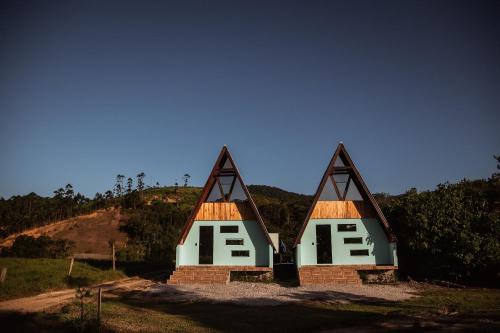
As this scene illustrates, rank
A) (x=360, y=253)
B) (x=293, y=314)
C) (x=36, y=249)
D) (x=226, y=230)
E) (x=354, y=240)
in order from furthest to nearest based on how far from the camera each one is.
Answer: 1. (x=36, y=249)
2. (x=226, y=230)
3. (x=354, y=240)
4. (x=360, y=253)
5. (x=293, y=314)

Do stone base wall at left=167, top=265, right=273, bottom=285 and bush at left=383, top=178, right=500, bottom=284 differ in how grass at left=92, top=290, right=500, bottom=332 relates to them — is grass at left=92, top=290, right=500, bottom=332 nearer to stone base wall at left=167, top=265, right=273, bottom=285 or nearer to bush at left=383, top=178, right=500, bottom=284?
bush at left=383, top=178, right=500, bottom=284

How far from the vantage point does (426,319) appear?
1077cm

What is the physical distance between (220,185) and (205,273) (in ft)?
19.6

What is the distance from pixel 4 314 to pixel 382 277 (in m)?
19.8

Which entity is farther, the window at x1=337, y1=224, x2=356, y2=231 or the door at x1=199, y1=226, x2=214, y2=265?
the door at x1=199, y1=226, x2=214, y2=265

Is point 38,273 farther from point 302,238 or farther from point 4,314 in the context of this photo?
point 302,238

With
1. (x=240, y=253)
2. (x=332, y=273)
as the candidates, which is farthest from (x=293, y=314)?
(x=240, y=253)

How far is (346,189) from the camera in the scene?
78.7ft

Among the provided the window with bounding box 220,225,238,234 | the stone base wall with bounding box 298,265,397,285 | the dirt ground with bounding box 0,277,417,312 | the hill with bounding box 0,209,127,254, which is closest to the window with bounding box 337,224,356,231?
the stone base wall with bounding box 298,265,397,285

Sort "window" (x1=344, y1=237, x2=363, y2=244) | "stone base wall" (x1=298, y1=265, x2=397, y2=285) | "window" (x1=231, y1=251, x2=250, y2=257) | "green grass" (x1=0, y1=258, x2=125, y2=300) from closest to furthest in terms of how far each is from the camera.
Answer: "green grass" (x1=0, y1=258, x2=125, y2=300)
"stone base wall" (x1=298, y1=265, x2=397, y2=285)
"window" (x1=344, y1=237, x2=363, y2=244)
"window" (x1=231, y1=251, x2=250, y2=257)

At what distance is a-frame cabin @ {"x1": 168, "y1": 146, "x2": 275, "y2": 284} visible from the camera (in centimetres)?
2309

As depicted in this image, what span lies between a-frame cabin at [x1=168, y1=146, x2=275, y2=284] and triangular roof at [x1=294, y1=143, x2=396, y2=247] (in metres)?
2.65

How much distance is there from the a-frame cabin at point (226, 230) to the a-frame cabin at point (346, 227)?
259cm

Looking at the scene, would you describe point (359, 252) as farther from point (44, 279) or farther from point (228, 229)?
point (44, 279)
